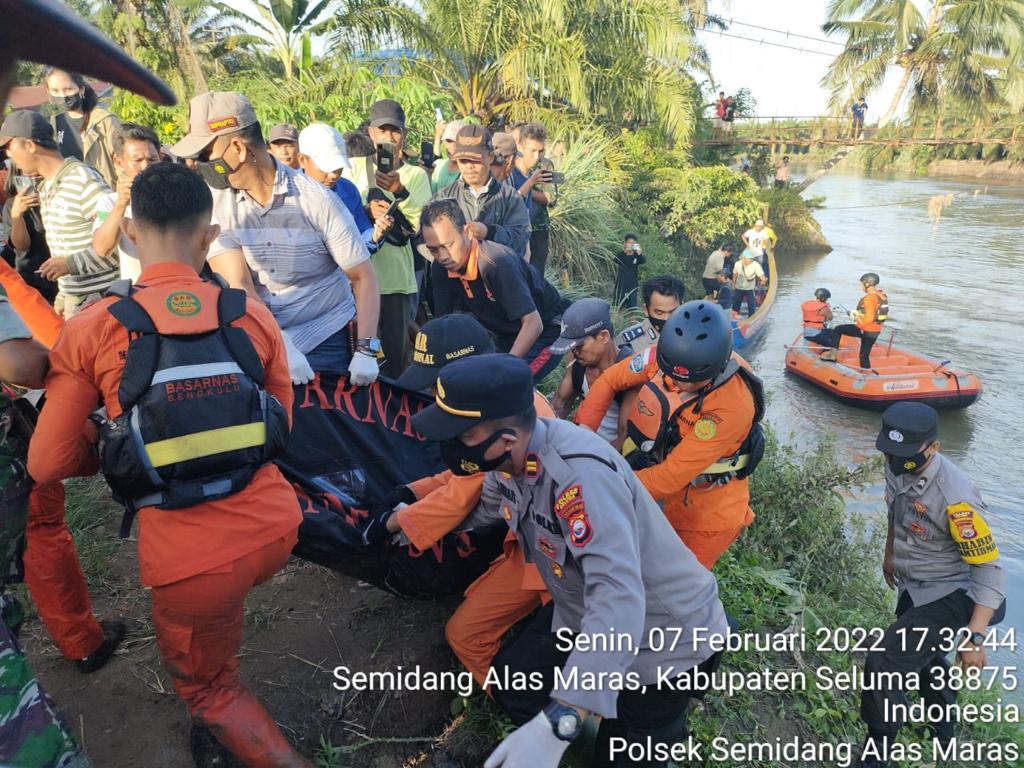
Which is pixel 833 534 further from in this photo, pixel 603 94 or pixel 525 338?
pixel 603 94

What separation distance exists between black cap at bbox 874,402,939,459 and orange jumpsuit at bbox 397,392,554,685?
Result: 219 centimetres

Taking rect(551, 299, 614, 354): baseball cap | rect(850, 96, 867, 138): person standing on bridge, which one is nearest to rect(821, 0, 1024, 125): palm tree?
rect(850, 96, 867, 138): person standing on bridge

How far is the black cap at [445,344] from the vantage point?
10.0ft

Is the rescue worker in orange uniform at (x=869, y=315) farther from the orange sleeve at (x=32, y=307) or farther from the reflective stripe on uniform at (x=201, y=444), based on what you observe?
the reflective stripe on uniform at (x=201, y=444)

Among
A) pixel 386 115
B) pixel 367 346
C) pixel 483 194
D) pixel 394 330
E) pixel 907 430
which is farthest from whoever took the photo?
pixel 386 115

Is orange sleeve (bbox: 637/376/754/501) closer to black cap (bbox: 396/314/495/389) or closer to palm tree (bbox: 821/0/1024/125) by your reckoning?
black cap (bbox: 396/314/495/389)

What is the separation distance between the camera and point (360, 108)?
34.1 ft

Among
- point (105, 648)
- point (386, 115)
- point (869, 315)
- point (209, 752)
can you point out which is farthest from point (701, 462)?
point (869, 315)

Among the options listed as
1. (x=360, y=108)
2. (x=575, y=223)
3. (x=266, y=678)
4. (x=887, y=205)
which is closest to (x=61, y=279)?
(x=266, y=678)

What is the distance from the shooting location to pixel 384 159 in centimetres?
514

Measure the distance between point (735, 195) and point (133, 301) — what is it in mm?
17215

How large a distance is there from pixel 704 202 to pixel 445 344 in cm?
1527

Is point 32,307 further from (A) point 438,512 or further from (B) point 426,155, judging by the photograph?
(B) point 426,155

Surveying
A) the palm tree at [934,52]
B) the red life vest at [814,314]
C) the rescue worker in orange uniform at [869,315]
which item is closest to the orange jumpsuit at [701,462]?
the rescue worker in orange uniform at [869,315]
